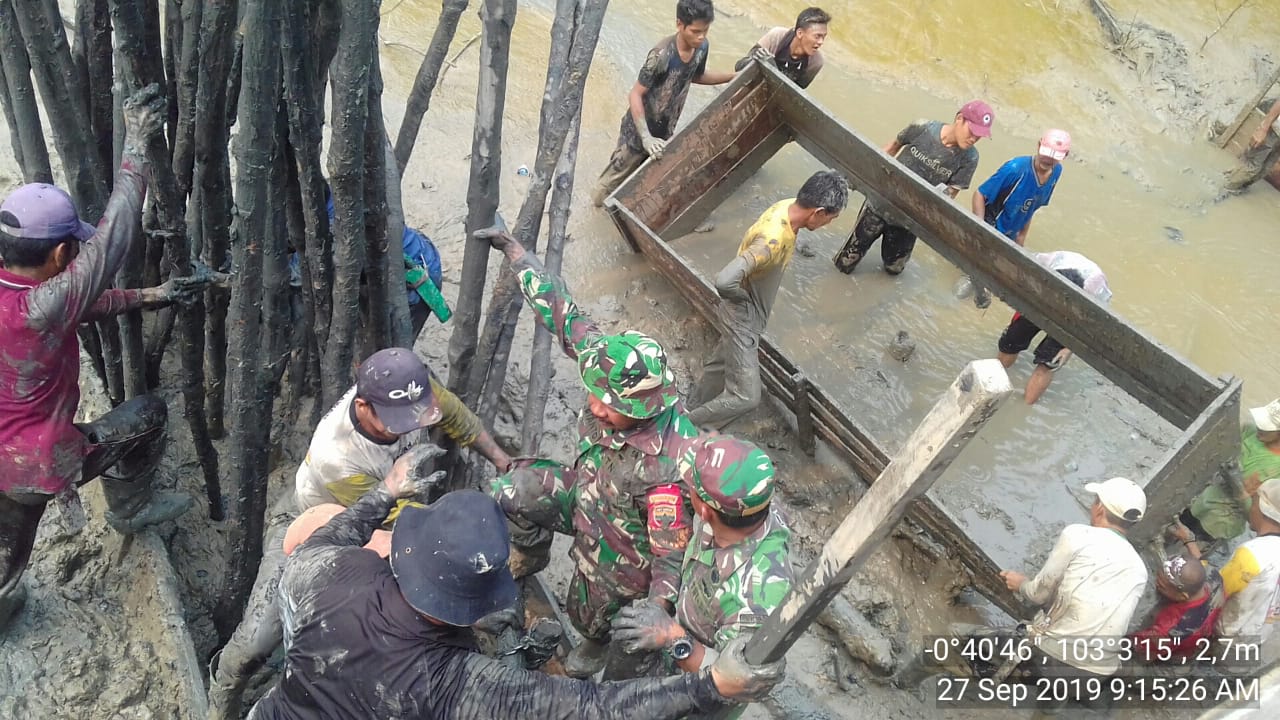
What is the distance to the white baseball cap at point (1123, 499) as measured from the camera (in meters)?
4.03

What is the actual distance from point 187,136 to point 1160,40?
975cm

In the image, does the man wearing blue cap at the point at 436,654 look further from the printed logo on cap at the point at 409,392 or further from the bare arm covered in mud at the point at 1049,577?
the bare arm covered in mud at the point at 1049,577

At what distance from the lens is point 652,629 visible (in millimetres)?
2760

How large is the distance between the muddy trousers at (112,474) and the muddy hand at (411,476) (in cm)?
131

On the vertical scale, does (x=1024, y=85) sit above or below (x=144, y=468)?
above

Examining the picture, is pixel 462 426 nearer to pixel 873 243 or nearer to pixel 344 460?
pixel 344 460

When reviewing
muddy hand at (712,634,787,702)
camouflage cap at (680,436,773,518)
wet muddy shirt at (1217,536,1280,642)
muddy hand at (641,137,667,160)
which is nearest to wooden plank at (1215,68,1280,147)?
wet muddy shirt at (1217,536,1280,642)

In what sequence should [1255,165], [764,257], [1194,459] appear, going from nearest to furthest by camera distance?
[1194,459] → [764,257] → [1255,165]

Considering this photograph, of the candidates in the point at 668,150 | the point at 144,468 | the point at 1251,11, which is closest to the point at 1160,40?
the point at 1251,11

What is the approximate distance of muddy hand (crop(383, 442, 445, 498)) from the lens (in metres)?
3.01

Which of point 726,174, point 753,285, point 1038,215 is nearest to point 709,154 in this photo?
point 726,174

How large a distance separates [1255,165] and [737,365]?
20.8ft

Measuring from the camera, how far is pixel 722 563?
2980mm

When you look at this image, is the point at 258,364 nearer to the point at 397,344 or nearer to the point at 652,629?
the point at 397,344
